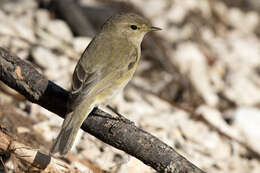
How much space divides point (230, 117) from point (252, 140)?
44 cm

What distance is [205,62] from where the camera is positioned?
817cm

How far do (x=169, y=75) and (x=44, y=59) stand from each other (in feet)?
6.65

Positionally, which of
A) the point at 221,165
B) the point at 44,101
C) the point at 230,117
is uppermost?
the point at 230,117

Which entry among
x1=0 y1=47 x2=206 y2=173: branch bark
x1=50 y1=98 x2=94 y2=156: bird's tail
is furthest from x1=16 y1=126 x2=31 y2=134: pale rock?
x1=50 y1=98 x2=94 y2=156: bird's tail

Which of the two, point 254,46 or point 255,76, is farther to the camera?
point 254,46

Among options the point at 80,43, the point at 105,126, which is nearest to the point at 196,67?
the point at 80,43

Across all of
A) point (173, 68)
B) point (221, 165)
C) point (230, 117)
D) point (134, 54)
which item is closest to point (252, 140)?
point (230, 117)

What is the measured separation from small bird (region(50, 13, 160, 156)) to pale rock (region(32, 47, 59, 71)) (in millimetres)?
1283

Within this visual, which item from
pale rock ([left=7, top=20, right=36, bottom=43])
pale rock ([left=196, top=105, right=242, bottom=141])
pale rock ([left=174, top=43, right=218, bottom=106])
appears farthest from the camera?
pale rock ([left=174, top=43, right=218, bottom=106])

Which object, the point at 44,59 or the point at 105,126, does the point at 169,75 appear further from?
the point at 105,126

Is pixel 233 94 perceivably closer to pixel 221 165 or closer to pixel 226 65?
pixel 226 65

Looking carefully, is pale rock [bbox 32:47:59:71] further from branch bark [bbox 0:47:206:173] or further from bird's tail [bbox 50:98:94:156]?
bird's tail [bbox 50:98:94:156]

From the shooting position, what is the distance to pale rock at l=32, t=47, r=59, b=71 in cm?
635

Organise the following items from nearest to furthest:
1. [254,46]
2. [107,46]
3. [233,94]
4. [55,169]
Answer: [55,169] < [107,46] < [233,94] < [254,46]
